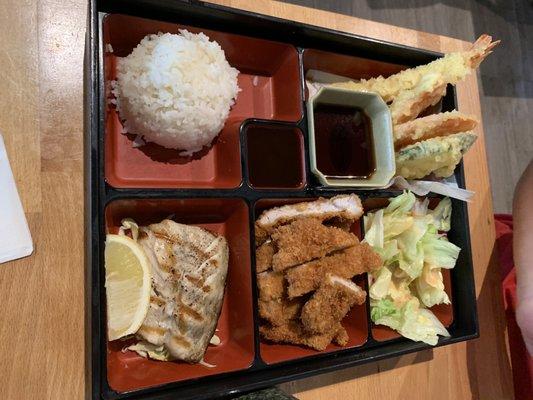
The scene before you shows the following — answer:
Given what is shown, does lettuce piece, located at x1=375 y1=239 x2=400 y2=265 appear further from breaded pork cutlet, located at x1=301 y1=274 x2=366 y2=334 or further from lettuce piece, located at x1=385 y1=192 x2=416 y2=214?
breaded pork cutlet, located at x1=301 y1=274 x2=366 y2=334

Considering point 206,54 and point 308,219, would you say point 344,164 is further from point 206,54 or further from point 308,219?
point 206,54

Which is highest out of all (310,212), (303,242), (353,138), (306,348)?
(353,138)

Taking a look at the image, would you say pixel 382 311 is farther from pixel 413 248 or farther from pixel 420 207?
pixel 420 207

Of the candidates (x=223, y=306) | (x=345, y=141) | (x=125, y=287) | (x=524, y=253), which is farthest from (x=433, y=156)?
(x=125, y=287)

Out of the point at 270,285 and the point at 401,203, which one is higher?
the point at 401,203

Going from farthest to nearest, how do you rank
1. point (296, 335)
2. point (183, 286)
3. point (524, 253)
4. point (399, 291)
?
point (399, 291), point (524, 253), point (296, 335), point (183, 286)

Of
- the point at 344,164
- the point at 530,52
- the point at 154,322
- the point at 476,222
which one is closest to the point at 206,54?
the point at 344,164
